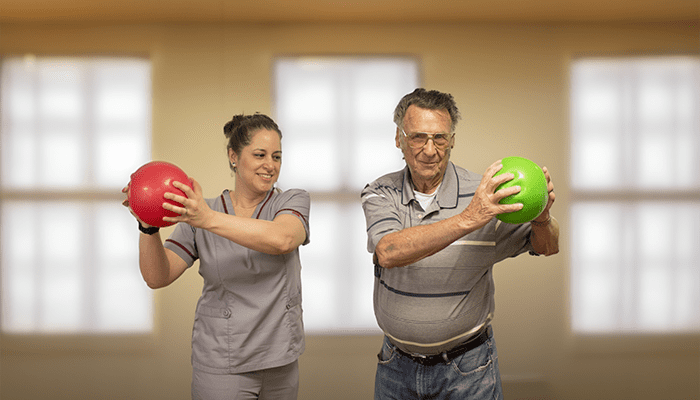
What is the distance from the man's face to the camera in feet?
4.82

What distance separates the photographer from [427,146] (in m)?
1.46

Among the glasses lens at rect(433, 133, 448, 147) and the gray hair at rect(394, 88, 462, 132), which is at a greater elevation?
the gray hair at rect(394, 88, 462, 132)

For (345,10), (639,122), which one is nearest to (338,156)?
(345,10)

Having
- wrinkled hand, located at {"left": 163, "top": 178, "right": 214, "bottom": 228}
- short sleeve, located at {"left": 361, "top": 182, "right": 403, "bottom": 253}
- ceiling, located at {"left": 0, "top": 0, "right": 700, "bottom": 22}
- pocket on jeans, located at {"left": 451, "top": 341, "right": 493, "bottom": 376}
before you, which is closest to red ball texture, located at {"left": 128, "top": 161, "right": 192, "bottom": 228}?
wrinkled hand, located at {"left": 163, "top": 178, "right": 214, "bottom": 228}

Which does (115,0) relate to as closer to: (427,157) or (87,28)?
(87,28)

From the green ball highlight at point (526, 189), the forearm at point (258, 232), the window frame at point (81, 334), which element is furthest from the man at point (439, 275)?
the window frame at point (81, 334)

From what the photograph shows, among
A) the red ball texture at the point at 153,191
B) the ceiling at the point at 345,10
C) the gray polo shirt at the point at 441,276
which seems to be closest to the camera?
the red ball texture at the point at 153,191

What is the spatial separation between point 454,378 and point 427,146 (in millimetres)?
726

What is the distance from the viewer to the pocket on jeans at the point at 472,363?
4.78ft

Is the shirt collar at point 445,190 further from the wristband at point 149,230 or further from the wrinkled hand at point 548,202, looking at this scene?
the wristband at point 149,230

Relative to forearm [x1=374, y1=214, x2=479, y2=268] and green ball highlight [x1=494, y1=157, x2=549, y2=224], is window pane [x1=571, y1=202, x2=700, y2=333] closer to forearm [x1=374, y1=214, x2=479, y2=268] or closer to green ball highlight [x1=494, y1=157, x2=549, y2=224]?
green ball highlight [x1=494, y1=157, x2=549, y2=224]

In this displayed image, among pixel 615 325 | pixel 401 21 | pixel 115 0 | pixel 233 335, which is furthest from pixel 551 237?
pixel 115 0

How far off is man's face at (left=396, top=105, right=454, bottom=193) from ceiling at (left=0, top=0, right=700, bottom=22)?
5.91 feet

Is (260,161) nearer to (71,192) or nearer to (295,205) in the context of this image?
(295,205)
